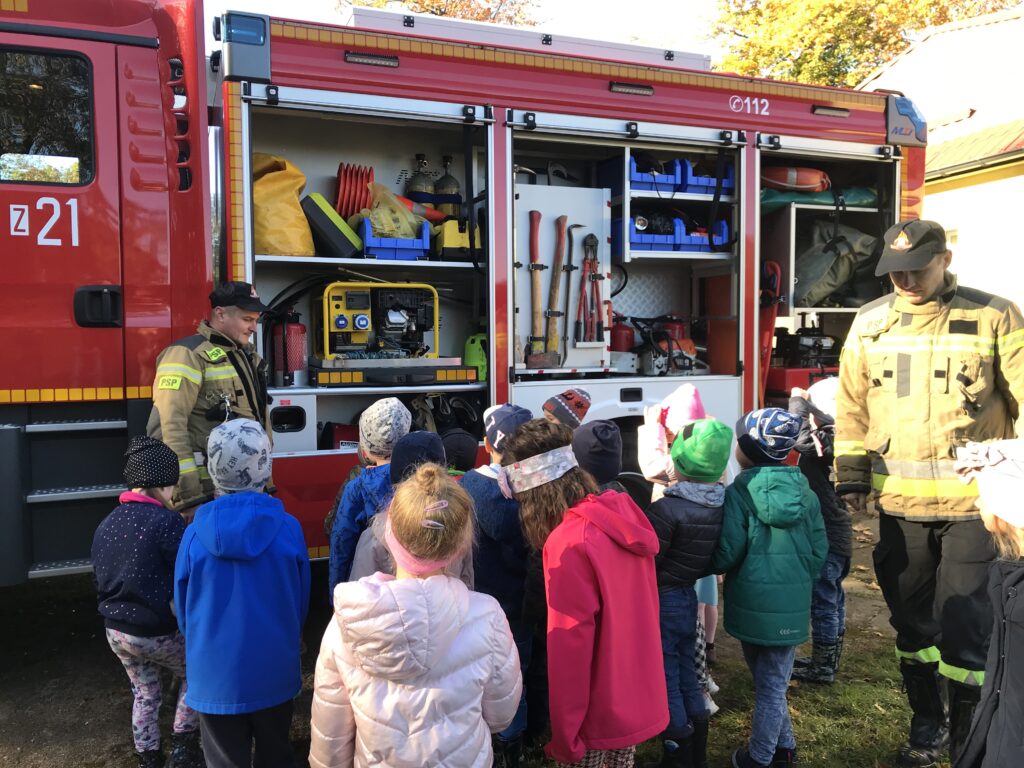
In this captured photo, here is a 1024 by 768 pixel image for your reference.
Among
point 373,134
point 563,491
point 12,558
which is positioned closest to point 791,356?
point 373,134

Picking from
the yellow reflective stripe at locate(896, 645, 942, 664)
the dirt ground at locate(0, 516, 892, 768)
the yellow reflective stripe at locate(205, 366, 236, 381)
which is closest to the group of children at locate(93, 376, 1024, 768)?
the dirt ground at locate(0, 516, 892, 768)

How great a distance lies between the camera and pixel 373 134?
4.93 metres

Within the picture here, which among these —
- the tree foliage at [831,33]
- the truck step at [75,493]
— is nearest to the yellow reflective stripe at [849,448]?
the truck step at [75,493]

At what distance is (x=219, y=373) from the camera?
11.1ft

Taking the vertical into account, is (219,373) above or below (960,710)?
above

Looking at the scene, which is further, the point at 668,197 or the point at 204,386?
the point at 668,197

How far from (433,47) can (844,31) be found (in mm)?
17918

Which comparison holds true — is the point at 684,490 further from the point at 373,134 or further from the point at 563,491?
the point at 373,134

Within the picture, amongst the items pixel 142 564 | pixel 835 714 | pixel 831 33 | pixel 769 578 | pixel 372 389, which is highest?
pixel 831 33

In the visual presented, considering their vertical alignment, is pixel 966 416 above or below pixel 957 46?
below

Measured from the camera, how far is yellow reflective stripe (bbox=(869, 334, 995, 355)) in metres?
2.85

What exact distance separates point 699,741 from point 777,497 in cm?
85

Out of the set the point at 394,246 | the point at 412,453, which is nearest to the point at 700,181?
the point at 394,246

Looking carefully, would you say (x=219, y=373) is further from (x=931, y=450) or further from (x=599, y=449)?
(x=931, y=450)
